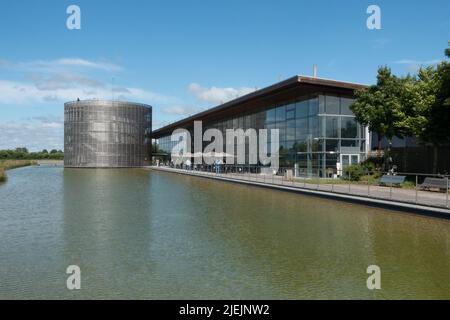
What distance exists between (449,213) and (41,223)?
1243 cm

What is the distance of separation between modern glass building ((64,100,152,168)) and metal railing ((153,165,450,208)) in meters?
31.2

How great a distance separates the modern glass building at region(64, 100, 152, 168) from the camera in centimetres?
7550

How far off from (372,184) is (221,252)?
18517 millimetres

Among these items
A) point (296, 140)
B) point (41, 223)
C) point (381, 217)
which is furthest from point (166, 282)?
point (296, 140)

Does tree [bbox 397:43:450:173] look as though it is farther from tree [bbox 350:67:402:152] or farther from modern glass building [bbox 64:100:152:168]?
modern glass building [bbox 64:100:152:168]

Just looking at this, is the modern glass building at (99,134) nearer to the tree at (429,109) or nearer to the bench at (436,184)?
the tree at (429,109)

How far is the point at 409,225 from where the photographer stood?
1214cm

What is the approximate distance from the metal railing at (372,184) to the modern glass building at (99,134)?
31.2m

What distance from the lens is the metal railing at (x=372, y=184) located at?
680 inches

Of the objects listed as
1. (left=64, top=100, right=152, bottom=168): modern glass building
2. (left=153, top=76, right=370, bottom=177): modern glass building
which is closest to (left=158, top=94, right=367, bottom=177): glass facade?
(left=153, top=76, right=370, bottom=177): modern glass building

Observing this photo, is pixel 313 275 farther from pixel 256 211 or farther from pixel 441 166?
pixel 441 166
